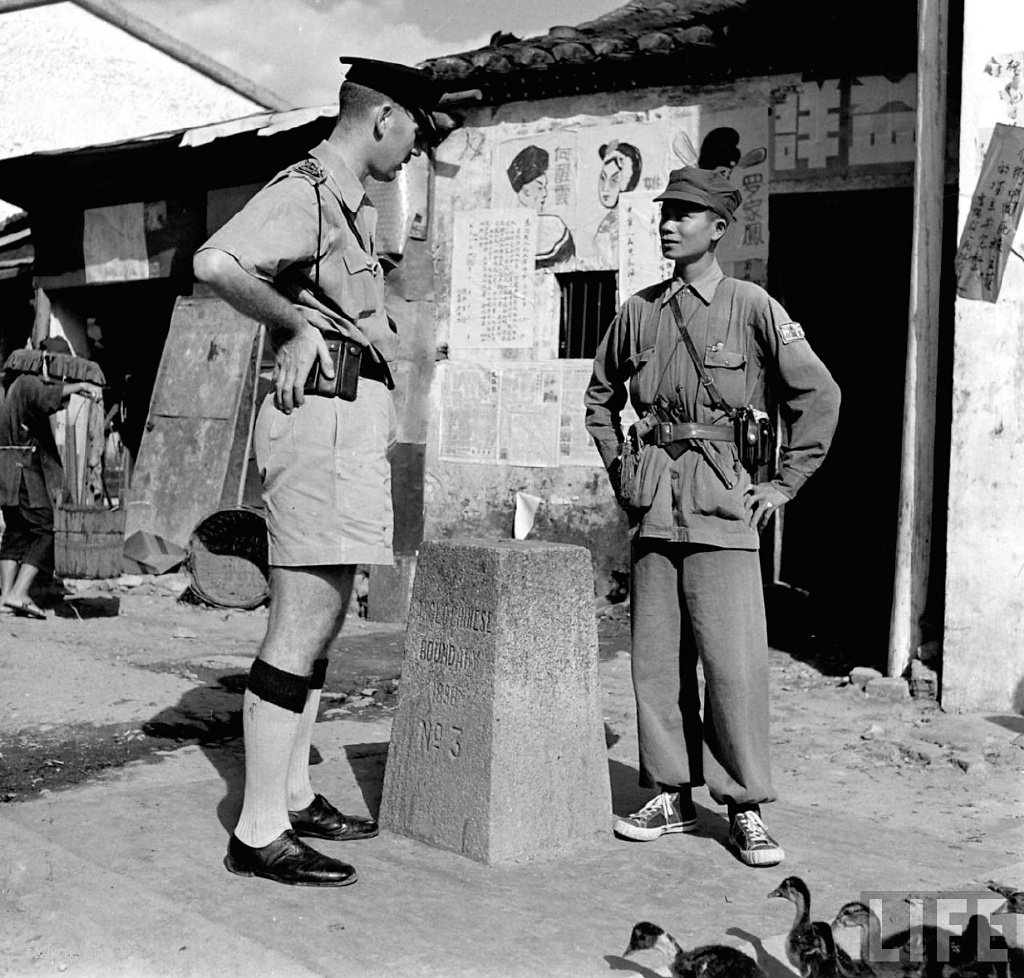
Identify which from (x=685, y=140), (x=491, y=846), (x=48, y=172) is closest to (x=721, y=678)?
(x=491, y=846)

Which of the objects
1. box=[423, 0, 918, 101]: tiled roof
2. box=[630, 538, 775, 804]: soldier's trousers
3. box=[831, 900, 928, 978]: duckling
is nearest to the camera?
box=[831, 900, 928, 978]: duckling

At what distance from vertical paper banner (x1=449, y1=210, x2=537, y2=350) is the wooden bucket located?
10.4ft

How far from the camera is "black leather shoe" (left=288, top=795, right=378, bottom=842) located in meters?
3.95

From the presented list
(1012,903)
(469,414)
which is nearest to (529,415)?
(469,414)

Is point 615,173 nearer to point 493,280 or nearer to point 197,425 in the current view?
point 493,280

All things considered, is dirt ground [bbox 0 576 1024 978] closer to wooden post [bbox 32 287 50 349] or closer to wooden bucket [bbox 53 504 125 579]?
wooden bucket [bbox 53 504 125 579]

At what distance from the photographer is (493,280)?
10.2 m

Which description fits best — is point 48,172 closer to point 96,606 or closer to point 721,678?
point 96,606

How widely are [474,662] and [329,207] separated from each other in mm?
1392

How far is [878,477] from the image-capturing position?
444 inches

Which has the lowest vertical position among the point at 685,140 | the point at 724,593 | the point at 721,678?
the point at 721,678

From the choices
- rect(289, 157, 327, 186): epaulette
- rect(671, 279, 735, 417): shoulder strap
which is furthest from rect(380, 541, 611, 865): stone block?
rect(289, 157, 327, 186): epaulette

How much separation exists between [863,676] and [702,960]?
486cm

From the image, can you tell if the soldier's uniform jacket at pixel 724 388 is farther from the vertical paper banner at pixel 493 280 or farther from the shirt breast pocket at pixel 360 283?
the vertical paper banner at pixel 493 280
